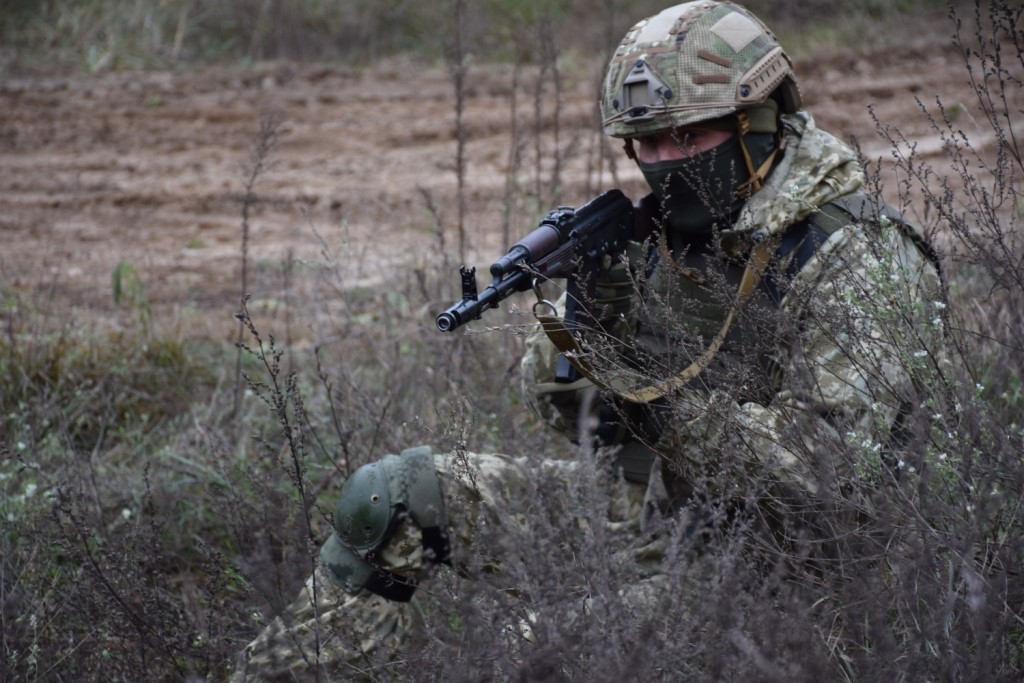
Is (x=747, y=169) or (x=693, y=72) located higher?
(x=693, y=72)

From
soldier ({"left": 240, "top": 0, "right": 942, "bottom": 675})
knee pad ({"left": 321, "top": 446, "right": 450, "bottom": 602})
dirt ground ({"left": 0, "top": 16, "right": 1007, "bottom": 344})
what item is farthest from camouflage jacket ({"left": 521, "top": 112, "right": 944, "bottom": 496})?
dirt ground ({"left": 0, "top": 16, "right": 1007, "bottom": 344})

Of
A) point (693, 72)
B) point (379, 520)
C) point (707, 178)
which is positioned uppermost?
point (693, 72)

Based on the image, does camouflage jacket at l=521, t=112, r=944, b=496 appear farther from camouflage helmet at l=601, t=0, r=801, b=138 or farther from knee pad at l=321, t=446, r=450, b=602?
knee pad at l=321, t=446, r=450, b=602

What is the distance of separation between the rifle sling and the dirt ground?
102 inches

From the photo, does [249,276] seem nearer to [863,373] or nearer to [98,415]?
[98,415]

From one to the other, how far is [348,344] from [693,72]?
2461 millimetres

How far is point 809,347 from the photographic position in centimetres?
244

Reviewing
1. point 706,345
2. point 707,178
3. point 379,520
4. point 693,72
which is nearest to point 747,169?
point 707,178

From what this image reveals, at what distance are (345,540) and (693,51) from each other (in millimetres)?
1561

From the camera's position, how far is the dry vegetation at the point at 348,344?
1.90 metres

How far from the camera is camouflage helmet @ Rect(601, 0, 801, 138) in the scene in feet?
9.07

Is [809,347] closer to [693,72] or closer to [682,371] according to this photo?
[682,371]

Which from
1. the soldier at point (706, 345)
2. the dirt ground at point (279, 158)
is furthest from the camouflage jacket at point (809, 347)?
the dirt ground at point (279, 158)

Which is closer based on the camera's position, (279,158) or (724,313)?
(724,313)
